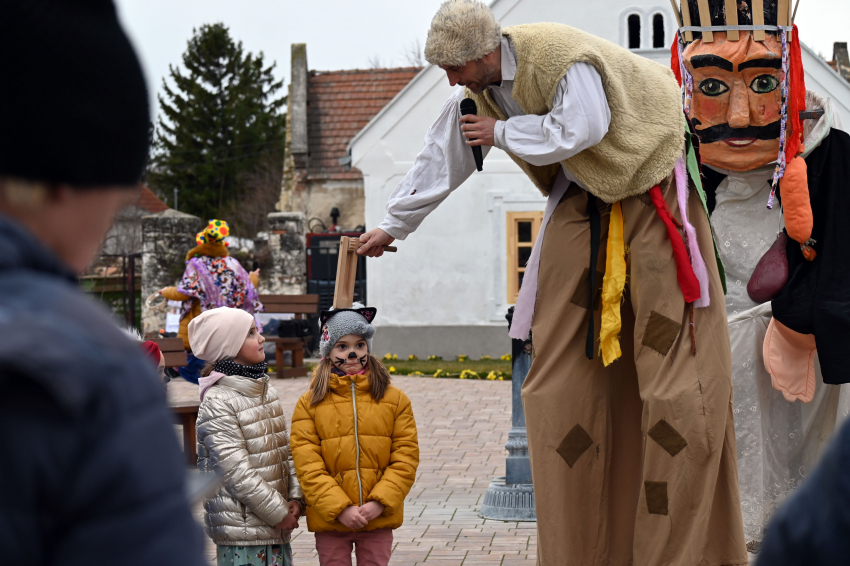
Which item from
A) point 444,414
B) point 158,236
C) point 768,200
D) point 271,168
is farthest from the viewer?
point 271,168

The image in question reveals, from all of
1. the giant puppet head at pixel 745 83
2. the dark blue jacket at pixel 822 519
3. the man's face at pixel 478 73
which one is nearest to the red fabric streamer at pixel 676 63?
the giant puppet head at pixel 745 83

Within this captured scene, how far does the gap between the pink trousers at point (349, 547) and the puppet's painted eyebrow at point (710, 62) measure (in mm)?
2572

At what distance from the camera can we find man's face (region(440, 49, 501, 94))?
3.47m

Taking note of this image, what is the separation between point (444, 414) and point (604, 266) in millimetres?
6580

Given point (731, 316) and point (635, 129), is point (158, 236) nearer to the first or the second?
point (731, 316)

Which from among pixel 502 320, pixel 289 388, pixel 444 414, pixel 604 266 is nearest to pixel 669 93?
pixel 604 266

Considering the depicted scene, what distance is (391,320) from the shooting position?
54.7 ft

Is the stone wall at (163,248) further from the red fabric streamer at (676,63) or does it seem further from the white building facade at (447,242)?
the red fabric streamer at (676,63)

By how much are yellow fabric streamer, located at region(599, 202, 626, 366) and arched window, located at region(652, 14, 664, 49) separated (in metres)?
13.6

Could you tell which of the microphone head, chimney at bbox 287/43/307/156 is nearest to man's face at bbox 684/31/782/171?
the microphone head

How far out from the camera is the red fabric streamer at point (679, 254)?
347 cm

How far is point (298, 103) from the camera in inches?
930

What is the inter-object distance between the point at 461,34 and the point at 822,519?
2.68m

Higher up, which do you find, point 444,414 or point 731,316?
point 731,316
